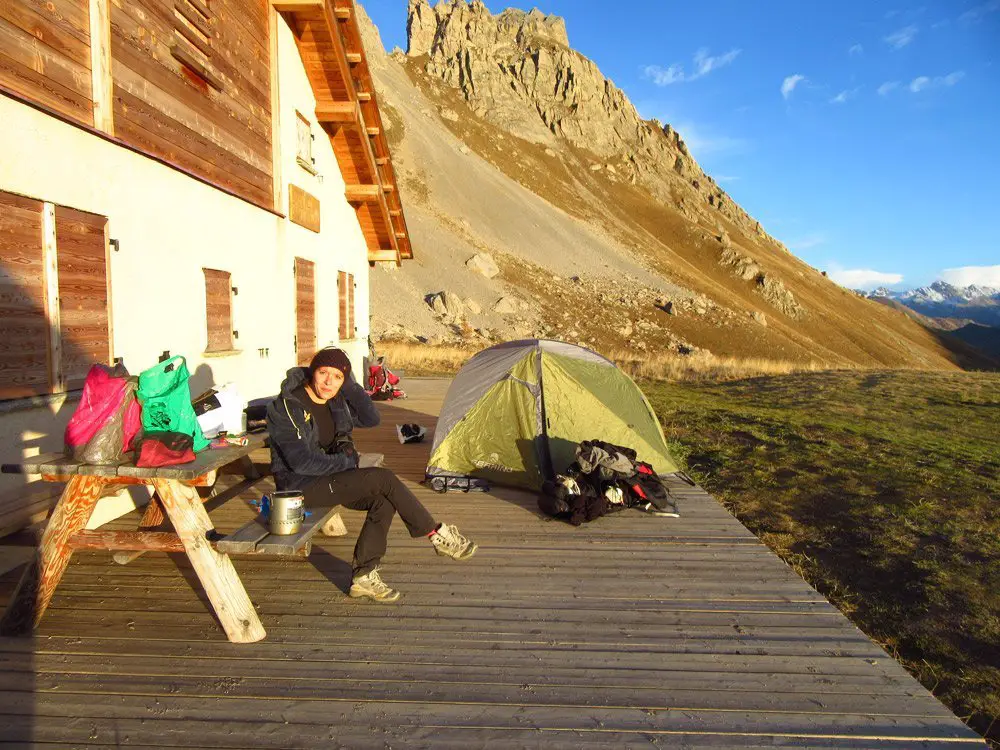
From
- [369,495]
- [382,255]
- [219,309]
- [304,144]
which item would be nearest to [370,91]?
[304,144]

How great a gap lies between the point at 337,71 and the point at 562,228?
169 feet

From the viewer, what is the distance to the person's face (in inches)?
161

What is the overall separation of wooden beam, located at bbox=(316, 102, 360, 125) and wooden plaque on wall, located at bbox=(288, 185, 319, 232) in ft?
4.63

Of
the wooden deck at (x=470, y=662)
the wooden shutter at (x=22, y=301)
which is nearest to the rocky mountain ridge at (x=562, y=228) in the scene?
the wooden shutter at (x=22, y=301)

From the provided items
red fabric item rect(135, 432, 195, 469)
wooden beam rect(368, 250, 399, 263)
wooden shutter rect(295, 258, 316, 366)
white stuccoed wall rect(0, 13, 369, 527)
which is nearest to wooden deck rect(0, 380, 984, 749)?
red fabric item rect(135, 432, 195, 469)

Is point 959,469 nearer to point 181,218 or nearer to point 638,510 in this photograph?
point 638,510

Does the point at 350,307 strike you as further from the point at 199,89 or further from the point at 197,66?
the point at 197,66

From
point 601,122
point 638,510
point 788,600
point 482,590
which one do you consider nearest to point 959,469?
point 638,510

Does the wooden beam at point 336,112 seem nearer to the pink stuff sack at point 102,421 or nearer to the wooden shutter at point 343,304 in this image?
the wooden shutter at point 343,304

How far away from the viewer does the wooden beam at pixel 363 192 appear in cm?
1189

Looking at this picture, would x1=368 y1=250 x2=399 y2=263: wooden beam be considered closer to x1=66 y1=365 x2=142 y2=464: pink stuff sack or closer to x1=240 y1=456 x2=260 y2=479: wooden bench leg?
x1=240 y1=456 x2=260 y2=479: wooden bench leg

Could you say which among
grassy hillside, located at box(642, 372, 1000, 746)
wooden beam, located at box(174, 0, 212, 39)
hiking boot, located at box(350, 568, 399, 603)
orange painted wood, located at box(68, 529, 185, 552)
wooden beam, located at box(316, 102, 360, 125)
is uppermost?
wooden beam, located at box(316, 102, 360, 125)

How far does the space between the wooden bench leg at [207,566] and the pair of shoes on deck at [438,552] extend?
67 cm

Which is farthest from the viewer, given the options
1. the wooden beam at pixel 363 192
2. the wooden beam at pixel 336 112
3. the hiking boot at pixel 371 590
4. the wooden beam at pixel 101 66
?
the wooden beam at pixel 363 192
